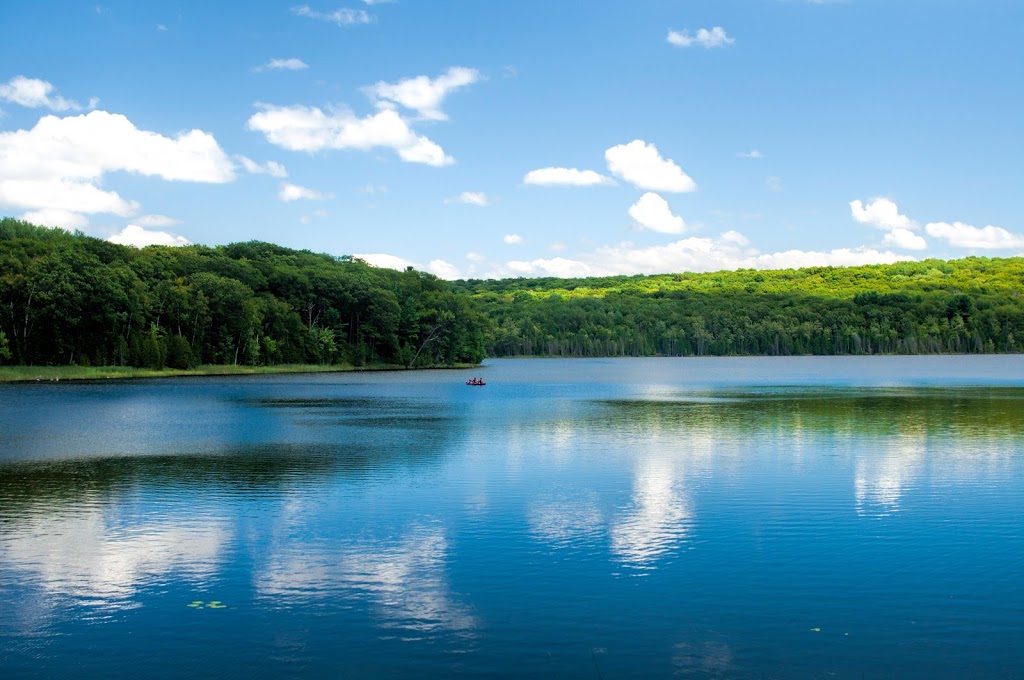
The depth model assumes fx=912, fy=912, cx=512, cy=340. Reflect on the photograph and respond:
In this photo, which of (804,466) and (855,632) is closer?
(855,632)

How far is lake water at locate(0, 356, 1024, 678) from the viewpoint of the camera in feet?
40.3

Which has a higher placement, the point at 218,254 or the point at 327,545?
the point at 218,254

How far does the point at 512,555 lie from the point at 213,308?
96.5m

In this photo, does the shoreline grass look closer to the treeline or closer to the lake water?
the treeline

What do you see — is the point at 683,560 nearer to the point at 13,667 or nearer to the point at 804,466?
the point at 13,667

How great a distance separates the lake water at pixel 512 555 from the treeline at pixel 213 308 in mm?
58718

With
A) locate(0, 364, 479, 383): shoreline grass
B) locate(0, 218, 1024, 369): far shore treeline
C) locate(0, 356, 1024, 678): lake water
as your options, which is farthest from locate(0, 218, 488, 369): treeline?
locate(0, 356, 1024, 678): lake water

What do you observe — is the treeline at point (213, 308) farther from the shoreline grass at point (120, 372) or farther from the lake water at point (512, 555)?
the lake water at point (512, 555)

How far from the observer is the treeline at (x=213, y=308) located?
296 feet

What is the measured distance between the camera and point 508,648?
12414 millimetres

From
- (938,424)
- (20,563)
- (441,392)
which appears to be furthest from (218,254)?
(20,563)

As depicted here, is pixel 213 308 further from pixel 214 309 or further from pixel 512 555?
pixel 512 555

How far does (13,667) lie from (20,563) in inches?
224

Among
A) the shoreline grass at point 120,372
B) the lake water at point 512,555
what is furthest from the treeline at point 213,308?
the lake water at point 512,555
